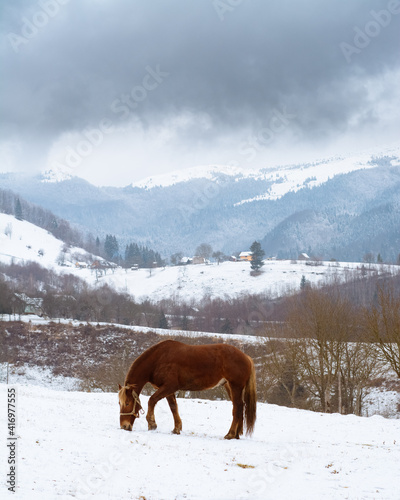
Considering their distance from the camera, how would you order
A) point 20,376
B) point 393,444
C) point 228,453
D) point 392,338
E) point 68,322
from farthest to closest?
point 68,322 < point 20,376 < point 392,338 < point 393,444 < point 228,453

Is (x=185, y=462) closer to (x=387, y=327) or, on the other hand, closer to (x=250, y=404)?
(x=250, y=404)

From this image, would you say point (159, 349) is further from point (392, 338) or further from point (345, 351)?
point (345, 351)

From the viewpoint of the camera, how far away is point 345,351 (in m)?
41.3

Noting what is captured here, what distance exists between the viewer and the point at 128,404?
551 inches

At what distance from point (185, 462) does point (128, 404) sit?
3.80m

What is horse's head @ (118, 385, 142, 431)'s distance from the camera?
13.9m

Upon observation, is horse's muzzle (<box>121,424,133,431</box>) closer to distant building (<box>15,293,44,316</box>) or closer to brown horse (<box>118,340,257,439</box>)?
brown horse (<box>118,340,257,439</box>)

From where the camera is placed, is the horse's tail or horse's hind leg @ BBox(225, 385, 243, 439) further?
the horse's tail

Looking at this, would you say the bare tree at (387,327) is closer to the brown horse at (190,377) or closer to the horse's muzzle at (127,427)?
the brown horse at (190,377)

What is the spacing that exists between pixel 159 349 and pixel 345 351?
99.4ft

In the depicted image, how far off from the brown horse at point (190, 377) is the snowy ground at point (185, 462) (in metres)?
0.58

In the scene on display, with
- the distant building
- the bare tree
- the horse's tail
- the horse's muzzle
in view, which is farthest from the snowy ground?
the distant building

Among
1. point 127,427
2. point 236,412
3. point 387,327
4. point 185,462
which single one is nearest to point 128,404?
point 127,427

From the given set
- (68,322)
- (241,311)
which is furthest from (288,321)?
(241,311)
